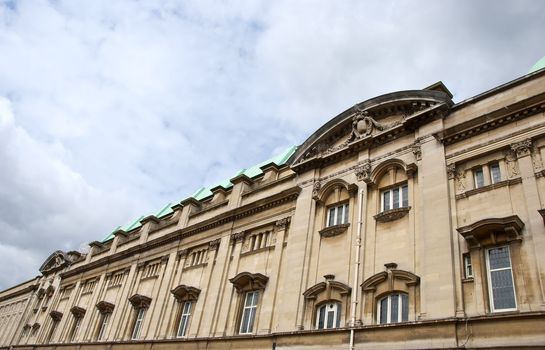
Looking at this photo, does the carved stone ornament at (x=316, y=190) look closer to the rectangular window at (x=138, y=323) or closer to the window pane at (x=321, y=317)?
the window pane at (x=321, y=317)

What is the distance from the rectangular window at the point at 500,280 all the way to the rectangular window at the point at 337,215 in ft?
24.7

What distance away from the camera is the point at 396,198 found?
20719mm

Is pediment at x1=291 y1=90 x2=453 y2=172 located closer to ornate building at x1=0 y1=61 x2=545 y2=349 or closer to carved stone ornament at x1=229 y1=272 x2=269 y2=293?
ornate building at x1=0 y1=61 x2=545 y2=349

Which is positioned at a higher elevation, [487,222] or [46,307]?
[46,307]

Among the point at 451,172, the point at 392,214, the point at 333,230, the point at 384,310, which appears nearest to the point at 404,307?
the point at 384,310

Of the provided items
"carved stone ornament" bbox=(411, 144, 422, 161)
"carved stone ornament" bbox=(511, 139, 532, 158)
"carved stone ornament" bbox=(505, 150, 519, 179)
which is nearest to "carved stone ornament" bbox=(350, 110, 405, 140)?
"carved stone ornament" bbox=(411, 144, 422, 161)

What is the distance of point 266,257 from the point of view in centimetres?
2516

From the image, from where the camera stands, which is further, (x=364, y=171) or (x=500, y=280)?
(x=364, y=171)

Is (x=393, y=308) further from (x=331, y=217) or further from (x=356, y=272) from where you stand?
(x=331, y=217)

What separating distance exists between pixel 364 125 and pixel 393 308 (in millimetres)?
9520

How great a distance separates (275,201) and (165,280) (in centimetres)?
1051

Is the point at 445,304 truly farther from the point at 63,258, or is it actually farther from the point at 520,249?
the point at 63,258

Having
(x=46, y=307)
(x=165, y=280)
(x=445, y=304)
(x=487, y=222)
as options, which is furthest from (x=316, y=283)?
(x=46, y=307)

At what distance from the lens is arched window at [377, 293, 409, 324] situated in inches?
687
